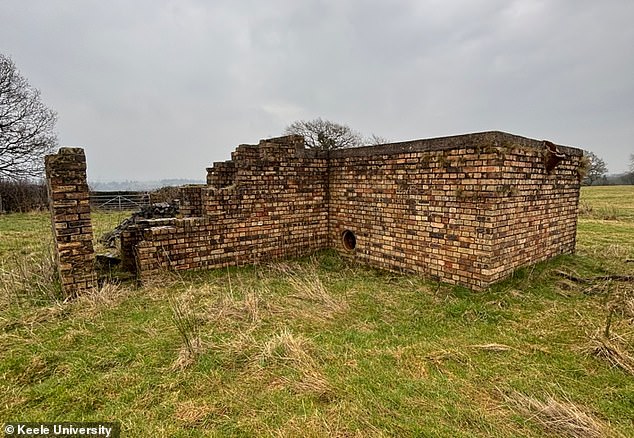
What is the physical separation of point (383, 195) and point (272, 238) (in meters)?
2.39

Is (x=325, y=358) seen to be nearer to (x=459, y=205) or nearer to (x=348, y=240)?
(x=459, y=205)

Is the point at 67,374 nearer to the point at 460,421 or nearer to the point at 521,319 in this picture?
the point at 460,421

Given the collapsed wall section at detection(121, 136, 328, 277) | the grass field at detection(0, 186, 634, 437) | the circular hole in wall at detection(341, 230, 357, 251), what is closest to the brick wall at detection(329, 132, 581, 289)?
the circular hole in wall at detection(341, 230, 357, 251)

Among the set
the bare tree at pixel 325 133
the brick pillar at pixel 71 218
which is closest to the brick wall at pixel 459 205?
the brick pillar at pixel 71 218

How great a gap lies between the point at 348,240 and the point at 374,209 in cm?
117

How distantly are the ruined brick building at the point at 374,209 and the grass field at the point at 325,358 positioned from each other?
2.01 feet

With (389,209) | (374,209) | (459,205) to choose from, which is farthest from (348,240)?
(459,205)

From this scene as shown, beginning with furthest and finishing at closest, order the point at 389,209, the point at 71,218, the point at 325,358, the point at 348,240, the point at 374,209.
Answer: the point at 348,240 → the point at 374,209 → the point at 389,209 → the point at 71,218 → the point at 325,358

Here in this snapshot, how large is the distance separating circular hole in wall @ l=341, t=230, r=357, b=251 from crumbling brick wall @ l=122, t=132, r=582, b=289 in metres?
0.03

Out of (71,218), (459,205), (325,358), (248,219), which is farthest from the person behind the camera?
(248,219)

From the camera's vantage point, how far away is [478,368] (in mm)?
3041

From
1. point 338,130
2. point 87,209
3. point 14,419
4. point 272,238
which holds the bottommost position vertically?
point 14,419

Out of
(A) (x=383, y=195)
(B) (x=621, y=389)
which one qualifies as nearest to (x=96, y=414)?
(B) (x=621, y=389)

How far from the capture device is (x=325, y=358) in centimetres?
320
